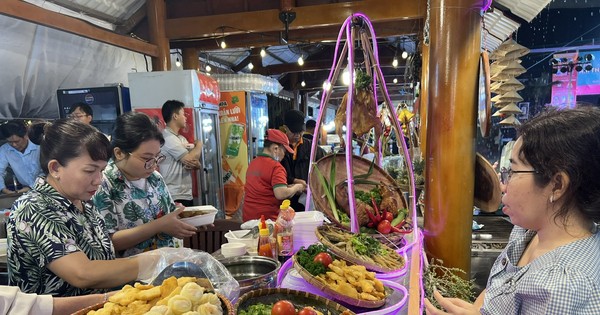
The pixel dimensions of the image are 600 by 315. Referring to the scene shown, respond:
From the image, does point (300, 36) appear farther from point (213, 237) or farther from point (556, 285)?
point (556, 285)

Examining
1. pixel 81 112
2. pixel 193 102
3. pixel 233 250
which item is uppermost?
pixel 193 102

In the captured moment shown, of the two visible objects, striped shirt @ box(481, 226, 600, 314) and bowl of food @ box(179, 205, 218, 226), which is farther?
bowl of food @ box(179, 205, 218, 226)

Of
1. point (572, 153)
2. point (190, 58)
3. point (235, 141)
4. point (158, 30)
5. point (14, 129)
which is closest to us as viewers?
point (572, 153)

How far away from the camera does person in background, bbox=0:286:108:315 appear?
46.8 inches

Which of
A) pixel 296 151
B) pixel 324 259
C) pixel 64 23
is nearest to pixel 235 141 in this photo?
pixel 296 151

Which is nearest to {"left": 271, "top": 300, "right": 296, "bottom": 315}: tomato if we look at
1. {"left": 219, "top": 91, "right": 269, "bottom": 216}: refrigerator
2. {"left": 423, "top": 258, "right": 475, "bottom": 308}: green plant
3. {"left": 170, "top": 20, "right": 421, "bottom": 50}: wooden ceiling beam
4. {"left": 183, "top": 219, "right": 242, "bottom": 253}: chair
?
{"left": 423, "top": 258, "right": 475, "bottom": 308}: green plant

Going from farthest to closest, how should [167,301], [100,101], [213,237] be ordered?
[100,101]
[213,237]
[167,301]

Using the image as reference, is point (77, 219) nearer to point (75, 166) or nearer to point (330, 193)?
point (75, 166)

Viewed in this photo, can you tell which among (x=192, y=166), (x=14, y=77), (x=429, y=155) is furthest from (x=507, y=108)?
(x=14, y=77)

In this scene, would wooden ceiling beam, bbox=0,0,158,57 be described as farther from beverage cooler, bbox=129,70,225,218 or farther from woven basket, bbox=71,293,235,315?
woven basket, bbox=71,293,235,315

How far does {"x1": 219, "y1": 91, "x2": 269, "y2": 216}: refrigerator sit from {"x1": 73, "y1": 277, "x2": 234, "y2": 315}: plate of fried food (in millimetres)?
6371

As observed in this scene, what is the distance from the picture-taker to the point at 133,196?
2.19 metres

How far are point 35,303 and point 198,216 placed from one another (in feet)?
3.20

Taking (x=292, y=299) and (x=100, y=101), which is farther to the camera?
(x=100, y=101)
